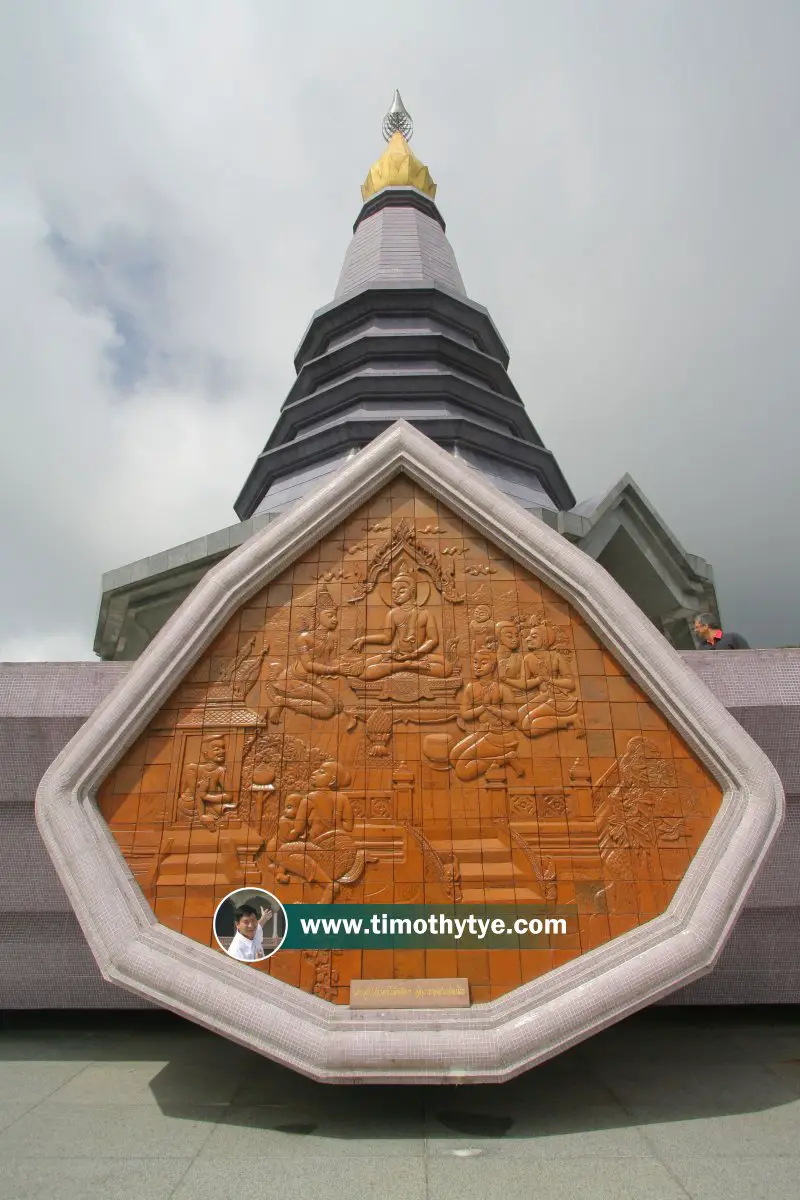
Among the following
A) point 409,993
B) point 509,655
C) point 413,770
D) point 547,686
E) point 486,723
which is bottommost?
point 409,993

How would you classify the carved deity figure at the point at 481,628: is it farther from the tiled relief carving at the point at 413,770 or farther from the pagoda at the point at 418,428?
the pagoda at the point at 418,428

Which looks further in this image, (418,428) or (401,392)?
(401,392)

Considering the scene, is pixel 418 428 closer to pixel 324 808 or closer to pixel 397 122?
pixel 324 808

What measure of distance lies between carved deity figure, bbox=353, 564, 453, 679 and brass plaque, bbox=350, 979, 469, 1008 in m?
2.89

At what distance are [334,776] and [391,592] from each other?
7.04ft

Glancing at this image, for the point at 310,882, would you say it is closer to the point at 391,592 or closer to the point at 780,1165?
the point at 391,592

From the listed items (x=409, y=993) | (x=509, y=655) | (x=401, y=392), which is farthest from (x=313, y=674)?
(x=401, y=392)

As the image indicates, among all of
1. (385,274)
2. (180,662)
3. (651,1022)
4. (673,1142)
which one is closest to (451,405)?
(385,274)

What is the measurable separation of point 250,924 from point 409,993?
5.23ft

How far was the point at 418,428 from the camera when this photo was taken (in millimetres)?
12938

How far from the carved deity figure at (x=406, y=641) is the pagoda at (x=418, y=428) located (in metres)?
4.32

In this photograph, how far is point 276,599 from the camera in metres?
7.46

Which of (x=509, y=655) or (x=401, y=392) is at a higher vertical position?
(x=401, y=392)

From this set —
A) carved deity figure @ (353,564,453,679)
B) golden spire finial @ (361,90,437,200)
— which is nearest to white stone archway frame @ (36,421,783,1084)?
carved deity figure @ (353,564,453,679)
